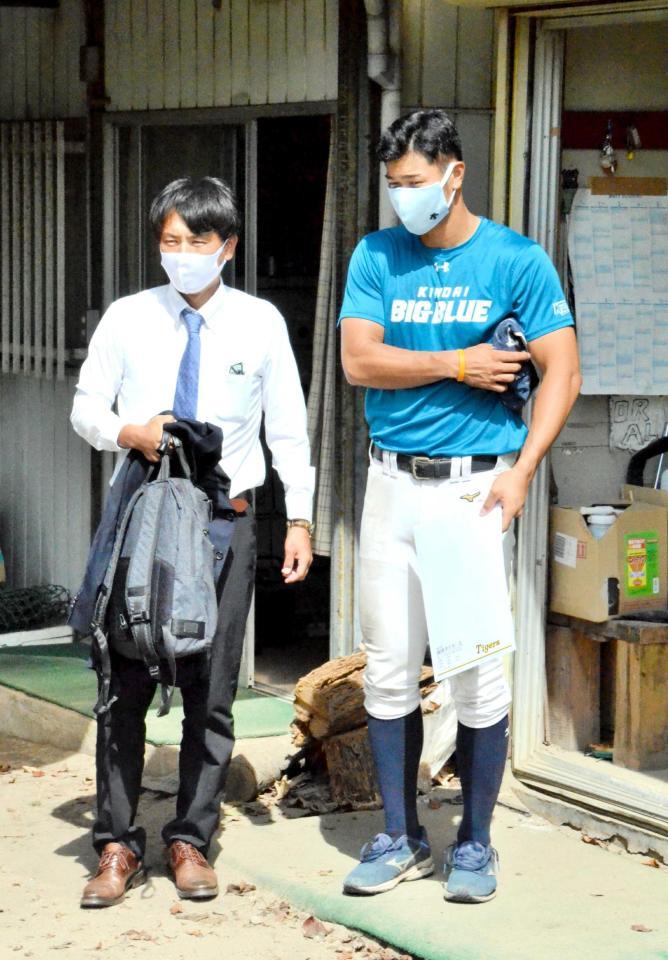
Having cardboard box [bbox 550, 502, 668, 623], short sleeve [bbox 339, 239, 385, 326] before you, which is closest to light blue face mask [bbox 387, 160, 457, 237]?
short sleeve [bbox 339, 239, 385, 326]

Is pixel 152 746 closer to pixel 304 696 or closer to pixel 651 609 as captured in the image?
pixel 304 696

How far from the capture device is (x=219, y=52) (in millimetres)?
6738

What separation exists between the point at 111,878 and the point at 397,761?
3.03 feet

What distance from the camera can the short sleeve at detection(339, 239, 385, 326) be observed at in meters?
4.61

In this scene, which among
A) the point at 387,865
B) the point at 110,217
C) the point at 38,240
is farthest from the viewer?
the point at 38,240

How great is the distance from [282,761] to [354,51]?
2.79m

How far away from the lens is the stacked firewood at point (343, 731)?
18.2 feet

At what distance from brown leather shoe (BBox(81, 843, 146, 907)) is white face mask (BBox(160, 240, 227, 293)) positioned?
1.70 meters

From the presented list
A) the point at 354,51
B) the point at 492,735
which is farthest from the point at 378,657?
the point at 354,51

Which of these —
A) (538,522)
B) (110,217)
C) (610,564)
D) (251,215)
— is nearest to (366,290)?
(538,522)

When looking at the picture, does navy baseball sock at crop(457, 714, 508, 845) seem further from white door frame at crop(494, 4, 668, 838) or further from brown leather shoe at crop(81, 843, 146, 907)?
brown leather shoe at crop(81, 843, 146, 907)

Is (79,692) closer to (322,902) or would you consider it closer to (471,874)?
(322,902)

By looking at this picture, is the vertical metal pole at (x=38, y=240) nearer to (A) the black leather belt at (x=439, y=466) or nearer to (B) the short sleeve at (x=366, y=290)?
(B) the short sleeve at (x=366, y=290)

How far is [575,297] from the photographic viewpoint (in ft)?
18.6
